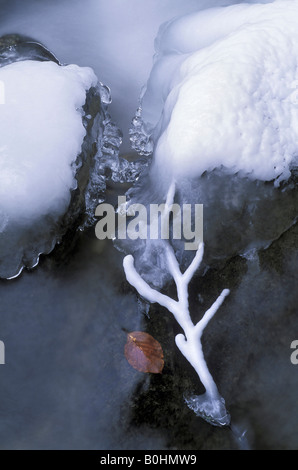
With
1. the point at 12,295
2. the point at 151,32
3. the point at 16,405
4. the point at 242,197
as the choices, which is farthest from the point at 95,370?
the point at 151,32

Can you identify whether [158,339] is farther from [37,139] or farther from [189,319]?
[37,139]

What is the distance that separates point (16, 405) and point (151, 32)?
7.51 feet

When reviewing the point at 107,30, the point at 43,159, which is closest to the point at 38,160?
the point at 43,159

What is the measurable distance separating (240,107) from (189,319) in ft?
2.85

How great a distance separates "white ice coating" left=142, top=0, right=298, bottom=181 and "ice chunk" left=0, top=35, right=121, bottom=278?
1.19ft

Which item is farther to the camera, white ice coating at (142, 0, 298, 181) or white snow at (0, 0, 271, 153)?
white snow at (0, 0, 271, 153)

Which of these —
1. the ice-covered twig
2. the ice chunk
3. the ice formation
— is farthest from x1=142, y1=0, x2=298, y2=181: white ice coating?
the ice chunk

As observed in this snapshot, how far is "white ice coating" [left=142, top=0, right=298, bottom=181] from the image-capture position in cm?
178

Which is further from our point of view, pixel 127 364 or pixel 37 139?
pixel 37 139

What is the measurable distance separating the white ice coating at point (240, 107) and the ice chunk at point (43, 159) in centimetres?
36

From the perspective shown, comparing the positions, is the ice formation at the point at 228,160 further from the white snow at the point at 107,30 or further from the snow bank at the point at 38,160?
the white snow at the point at 107,30

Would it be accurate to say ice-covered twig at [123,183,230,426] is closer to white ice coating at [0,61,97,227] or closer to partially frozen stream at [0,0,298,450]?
partially frozen stream at [0,0,298,450]

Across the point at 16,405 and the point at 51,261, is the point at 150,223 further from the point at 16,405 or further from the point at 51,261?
the point at 16,405

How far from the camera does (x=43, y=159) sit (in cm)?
185
